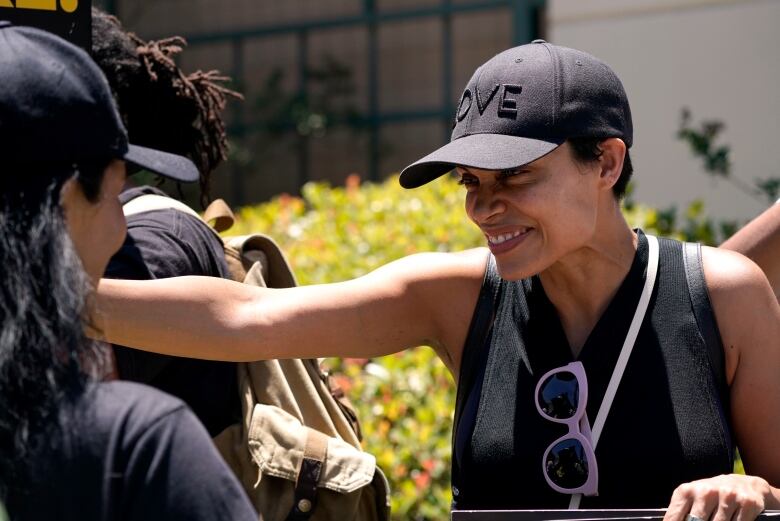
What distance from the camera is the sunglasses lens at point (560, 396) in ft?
7.47

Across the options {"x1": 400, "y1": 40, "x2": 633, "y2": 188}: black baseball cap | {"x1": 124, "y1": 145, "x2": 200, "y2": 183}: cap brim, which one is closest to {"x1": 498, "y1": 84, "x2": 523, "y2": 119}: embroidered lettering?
{"x1": 400, "y1": 40, "x2": 633, "y2": 188}: black baseball cap

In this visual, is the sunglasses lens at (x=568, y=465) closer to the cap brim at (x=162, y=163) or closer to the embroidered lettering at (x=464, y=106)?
the embroidered lettering at (x=464, y=106)

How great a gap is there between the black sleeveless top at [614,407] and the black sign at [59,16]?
96 centimetres

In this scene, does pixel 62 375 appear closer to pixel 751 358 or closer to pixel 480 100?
pixel 480 100

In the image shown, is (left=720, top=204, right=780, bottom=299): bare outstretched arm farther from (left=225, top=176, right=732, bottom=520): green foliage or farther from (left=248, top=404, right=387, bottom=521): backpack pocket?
(left=225, top=176, right=732, bottom=520): green foliage

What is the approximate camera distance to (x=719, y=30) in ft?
21.1

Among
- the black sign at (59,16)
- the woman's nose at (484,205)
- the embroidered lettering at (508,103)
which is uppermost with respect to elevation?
the black sign at (59,16)

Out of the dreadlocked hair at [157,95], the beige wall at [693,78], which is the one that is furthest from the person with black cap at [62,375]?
the beige wall at [693,78]

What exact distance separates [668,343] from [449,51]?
7.31 m

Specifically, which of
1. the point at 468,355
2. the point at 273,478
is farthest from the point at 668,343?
the point at 273,478

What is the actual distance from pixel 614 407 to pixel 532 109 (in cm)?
58

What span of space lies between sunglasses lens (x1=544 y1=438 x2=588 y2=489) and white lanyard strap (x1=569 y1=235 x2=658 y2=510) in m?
0.03

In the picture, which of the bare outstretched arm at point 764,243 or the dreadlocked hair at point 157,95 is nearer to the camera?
the dreadlocked hair at point 157,95

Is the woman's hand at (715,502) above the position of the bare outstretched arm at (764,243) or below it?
below
